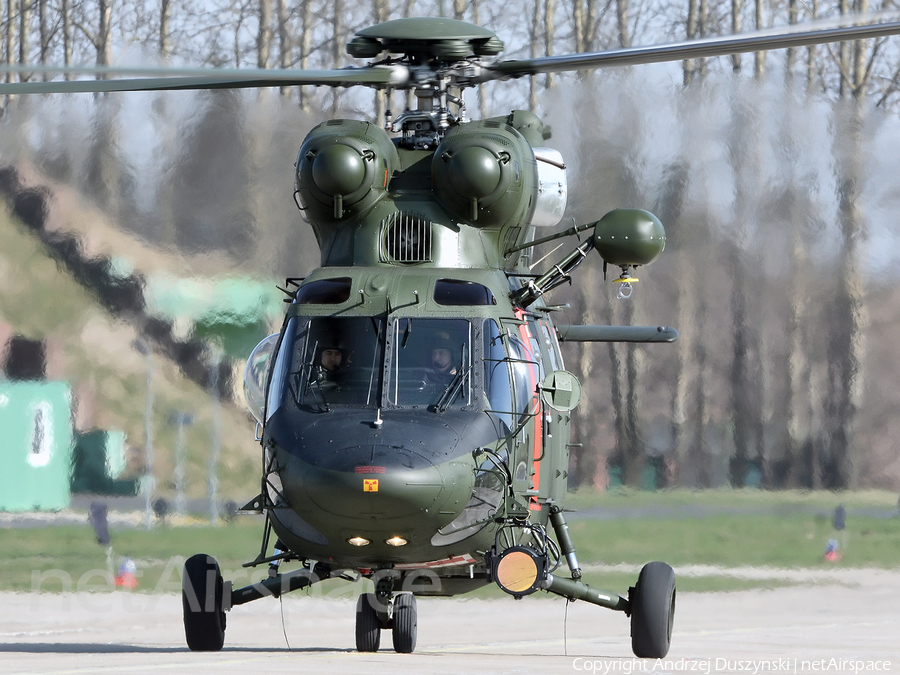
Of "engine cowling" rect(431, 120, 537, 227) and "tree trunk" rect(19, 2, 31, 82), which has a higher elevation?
"tree trunk" rect(19, 2, 31, 82)

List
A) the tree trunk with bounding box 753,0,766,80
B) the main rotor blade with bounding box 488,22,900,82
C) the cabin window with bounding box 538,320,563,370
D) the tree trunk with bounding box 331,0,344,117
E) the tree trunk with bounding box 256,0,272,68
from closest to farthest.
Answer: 1. the main rotor blade with bounding box 488,22,900,82
2. the cabin window with bounding box 538,320,563,370
3. the tree trunk with bounding box 753,0,766,80
4. the tree trunk with bounding box 331,0,344,117
5. the tree trunk with bounding box 256,0,272,68

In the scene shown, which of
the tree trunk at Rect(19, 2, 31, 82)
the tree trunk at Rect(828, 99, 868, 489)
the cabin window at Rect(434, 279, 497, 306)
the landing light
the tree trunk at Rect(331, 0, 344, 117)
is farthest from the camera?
the tree trunk at Rect(19, 2, 31, 82)

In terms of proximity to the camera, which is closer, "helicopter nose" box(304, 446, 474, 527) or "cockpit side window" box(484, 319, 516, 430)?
"helicopter nose" box(304, 446, 474, 527)

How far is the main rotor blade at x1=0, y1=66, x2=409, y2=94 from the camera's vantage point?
30.5ft

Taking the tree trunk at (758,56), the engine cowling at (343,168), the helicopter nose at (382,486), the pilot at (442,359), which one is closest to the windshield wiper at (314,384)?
the pilot at (442,359)

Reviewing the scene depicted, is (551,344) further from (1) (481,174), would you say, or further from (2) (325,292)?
(2) (325,292)

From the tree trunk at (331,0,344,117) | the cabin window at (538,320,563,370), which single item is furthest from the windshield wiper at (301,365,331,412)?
the tree trunk at (331,0,344,117)

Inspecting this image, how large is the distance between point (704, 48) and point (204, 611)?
16.7 feet

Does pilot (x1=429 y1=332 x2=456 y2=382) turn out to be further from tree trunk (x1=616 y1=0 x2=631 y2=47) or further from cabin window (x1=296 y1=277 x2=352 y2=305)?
tree trunk (x1=616 y1=0 x2=631 y2=47)

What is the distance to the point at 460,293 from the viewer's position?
32.7 ft

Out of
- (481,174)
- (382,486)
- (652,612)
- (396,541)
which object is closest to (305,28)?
(481,174)

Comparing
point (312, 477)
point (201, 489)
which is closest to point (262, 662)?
point (312, 477)

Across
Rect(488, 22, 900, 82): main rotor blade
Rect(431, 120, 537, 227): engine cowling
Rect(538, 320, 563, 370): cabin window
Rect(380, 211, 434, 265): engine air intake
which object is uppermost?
Rect(488, 22, 900, 82): main rotor blade

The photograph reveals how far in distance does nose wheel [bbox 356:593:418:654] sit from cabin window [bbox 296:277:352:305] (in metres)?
2.14
